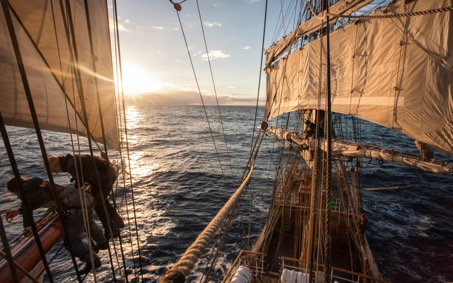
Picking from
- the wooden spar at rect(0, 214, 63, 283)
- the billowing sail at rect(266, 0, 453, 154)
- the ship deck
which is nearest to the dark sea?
the wooden spar at rect(0, 214, 63, 283)

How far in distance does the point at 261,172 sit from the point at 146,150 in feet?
53.6

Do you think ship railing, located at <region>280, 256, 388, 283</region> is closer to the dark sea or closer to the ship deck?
the ship deck

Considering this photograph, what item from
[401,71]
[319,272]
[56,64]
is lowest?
[319,272]

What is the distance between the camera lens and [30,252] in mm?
2609

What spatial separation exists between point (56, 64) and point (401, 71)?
8459 mm

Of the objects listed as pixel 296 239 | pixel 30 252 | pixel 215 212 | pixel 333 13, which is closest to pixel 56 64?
pixel 30 252

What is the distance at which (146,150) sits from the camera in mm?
31578

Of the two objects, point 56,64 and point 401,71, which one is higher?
point 401,71

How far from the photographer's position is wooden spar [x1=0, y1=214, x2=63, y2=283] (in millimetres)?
2236

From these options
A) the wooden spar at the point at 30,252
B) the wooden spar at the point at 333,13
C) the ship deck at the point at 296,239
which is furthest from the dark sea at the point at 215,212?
the wooden spar at the point at 333,13

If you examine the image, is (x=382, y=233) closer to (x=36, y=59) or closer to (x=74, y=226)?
(x=74, y=226)

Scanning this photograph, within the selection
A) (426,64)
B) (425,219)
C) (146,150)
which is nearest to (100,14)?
(426,64)

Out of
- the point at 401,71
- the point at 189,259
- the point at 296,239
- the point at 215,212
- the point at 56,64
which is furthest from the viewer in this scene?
the point at 215,212

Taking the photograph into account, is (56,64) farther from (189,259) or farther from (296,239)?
(296,239)
